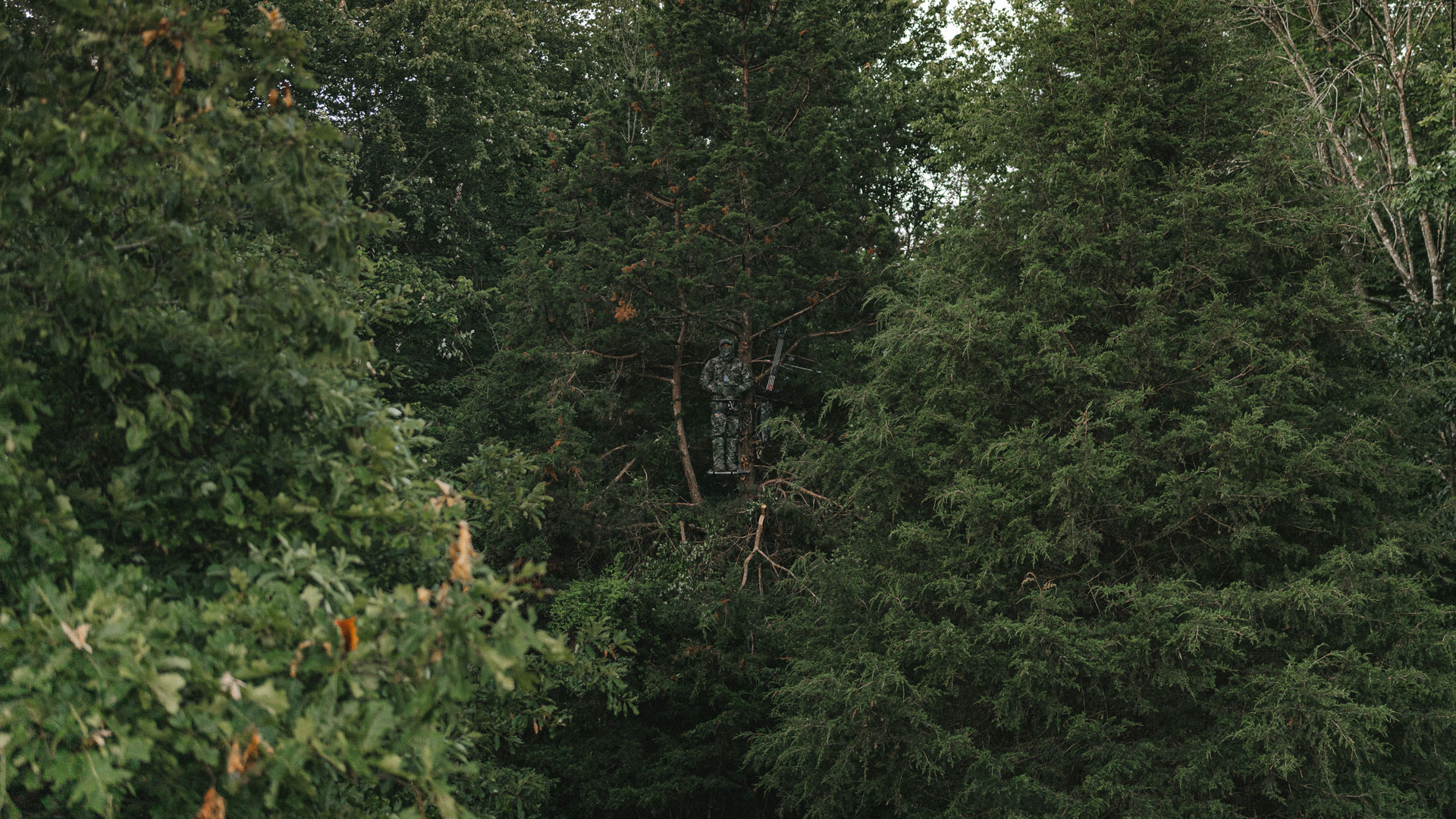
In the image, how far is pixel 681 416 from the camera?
1611cm

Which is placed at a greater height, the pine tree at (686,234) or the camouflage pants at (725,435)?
the pine tree at (686,234)

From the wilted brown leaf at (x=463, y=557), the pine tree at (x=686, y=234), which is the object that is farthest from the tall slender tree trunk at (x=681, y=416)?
the wilted brown leaf at (x=463, y=557)

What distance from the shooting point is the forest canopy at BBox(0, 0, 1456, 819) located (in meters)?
3.49

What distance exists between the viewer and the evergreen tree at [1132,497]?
824cm

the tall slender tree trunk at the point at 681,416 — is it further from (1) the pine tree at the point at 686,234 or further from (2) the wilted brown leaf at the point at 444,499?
(2) the wilted brown leaf at the point at 444,499

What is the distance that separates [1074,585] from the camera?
909 cm

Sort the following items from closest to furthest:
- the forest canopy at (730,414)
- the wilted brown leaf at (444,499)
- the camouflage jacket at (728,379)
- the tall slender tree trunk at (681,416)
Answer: the forest canopy at (730,414), the wilted brown leaf at (444,499), the camouflage jacket at (728,379), the tall slender tree trunk at (681,416)

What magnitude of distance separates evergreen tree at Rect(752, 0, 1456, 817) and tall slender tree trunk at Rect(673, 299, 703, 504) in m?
5.39

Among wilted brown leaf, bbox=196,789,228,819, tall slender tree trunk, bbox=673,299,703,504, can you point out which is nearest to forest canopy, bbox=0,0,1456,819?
wilted brown leaf, bbox=196,789,228,819

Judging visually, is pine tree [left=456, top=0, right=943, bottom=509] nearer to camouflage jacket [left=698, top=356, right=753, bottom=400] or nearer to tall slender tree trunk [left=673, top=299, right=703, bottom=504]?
tall slender tree trunk [left=673, top=299, right=703, bottom=504]

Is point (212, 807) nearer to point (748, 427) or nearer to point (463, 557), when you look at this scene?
point (463, 557)

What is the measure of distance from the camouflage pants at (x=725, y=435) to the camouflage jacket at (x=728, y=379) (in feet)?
0.55

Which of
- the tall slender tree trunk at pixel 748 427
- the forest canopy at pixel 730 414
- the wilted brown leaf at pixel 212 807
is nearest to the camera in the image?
the wilted brown leaf at pixel 212 807

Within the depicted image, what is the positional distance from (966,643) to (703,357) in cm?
908
